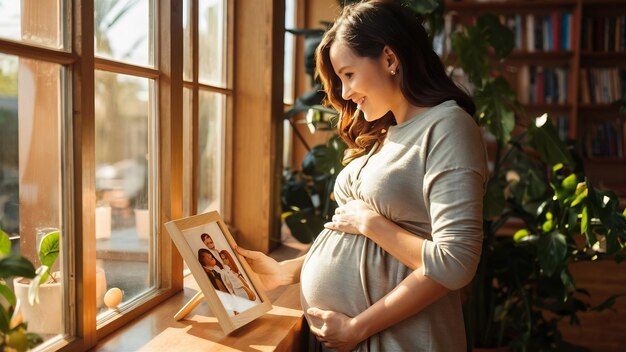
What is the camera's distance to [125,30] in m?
1.79

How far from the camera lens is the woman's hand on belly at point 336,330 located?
155 cm

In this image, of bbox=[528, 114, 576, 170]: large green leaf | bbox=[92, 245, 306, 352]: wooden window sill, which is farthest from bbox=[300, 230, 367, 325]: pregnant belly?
bbox=[528, 114, 576, 170]: large green leaf

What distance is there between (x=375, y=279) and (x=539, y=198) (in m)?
1.91

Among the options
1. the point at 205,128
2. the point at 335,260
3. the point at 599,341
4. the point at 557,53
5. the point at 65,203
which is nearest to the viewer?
the point at 65,203

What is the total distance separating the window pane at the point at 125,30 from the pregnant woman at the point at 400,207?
0.53 metres

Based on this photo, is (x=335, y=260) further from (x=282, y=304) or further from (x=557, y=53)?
(x=557, y=53)

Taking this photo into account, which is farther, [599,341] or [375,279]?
[599,341]

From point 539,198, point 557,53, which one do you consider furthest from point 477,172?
point 557,53

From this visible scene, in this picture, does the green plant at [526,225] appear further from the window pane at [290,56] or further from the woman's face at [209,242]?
the woman's face at [209,242]

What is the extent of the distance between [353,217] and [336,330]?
0.27 metres

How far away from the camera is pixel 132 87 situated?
6.01 feet

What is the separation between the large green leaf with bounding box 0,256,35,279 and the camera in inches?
37.9

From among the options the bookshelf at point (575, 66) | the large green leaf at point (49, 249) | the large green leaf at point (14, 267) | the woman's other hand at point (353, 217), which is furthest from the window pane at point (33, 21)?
the bookshelf at point (575, 66)

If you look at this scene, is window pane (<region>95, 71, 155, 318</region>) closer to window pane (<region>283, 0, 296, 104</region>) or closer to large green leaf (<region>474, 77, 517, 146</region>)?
large green leaf (<region>474, 77, 517, 146</region>)
